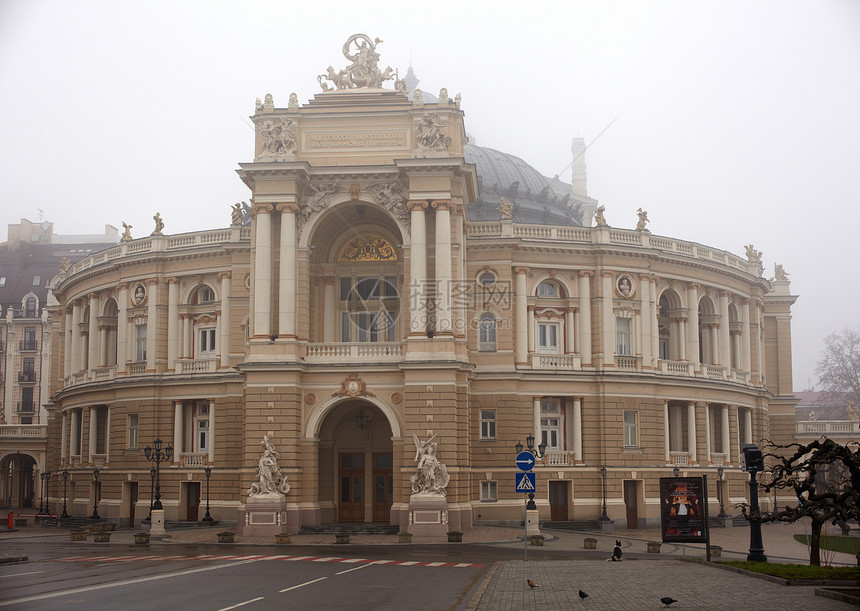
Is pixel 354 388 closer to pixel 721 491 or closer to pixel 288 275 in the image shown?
pixel 288 275

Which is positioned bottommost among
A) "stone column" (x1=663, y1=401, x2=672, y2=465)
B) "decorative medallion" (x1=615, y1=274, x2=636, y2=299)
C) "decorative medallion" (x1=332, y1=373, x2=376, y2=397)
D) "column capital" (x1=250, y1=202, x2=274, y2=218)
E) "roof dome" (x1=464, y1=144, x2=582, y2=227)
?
"stone column" (x1=663, y1=401, x2=672, y2=465)

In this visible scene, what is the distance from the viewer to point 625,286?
185 feet

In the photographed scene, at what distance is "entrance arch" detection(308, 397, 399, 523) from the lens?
49.2 metres

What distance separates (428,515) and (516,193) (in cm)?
2996

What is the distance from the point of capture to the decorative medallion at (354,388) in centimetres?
4553

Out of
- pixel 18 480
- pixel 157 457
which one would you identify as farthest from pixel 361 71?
pixel 18 480

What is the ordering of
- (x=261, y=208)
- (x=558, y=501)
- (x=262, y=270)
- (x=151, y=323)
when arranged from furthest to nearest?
(x=151, y=323), (x=558, y=501), (x=261, y=208), (x=262, y=270)

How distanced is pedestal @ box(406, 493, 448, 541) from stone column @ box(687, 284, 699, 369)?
2261 centimetres

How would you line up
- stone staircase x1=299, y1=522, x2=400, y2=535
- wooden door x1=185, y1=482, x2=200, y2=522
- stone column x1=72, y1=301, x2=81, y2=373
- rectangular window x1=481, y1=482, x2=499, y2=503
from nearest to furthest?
stone staircase x1=299, y1=522, x2=400, y2=535 < rectangular window x1=481, y1=482, x2=499, y2=503 < wooden door x1=185, y1=482, x2=200, y2=522 < stone column x1=72, y1=301, x2=81, y2=373

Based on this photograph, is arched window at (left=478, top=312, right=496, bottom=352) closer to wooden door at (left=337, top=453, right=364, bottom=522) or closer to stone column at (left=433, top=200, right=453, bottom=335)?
stone column at (left=433, top=200, right=453, bottom=335)

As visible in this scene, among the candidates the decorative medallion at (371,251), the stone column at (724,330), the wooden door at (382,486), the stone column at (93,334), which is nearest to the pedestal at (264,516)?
the wooden door at (382,486)

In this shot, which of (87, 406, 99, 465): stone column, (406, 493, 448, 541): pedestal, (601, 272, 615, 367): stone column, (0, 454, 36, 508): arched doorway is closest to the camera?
(406, 493, 448, 541): pedestal

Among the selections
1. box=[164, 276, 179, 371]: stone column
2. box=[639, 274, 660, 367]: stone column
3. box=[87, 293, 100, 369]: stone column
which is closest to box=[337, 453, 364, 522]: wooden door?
box=[164, 276, 179, 371]: stone column

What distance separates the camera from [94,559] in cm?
3394
